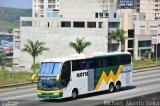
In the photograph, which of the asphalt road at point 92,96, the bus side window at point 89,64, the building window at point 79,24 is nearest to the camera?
the asphalt road at point 92,96

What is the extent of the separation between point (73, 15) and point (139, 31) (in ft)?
48.9

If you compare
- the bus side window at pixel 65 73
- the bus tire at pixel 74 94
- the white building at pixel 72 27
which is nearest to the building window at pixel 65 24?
the white building at pixel 72 27

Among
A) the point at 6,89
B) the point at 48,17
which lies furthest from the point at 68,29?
the point at 6,89

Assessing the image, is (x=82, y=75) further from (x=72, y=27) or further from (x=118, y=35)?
(x=72, y=27)

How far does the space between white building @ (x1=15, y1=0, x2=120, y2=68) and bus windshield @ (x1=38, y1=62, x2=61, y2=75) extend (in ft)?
208

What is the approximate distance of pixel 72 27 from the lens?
100312mm

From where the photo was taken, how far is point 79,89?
33.5m

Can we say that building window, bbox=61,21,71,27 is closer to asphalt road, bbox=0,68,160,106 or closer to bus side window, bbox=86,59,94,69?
asphalt road, bbox=0,68,160,106

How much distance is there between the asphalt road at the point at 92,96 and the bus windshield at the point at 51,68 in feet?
6.20

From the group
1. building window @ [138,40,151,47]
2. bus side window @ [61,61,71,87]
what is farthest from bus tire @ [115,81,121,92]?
building window @ [138,40,151,47]

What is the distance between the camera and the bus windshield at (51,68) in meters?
31.6

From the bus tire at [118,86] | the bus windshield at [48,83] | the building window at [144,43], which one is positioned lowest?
the building window at [144,43]

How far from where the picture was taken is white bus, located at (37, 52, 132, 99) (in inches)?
1246

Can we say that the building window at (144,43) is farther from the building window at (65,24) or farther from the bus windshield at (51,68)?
the bus windshield at (51,68)
